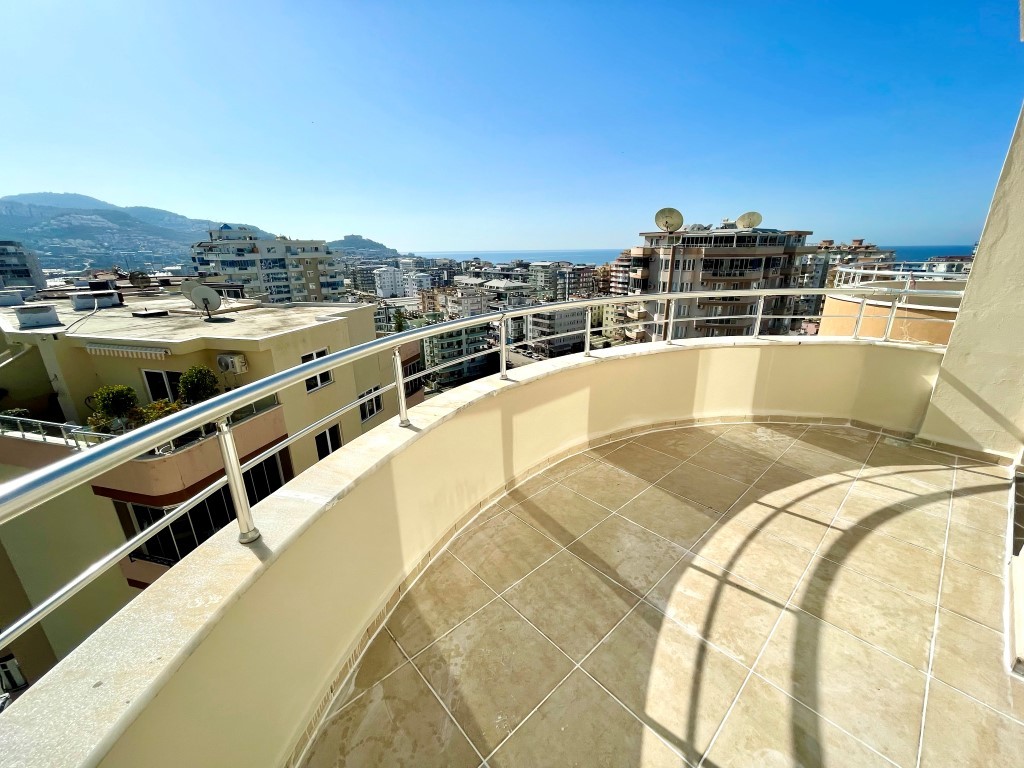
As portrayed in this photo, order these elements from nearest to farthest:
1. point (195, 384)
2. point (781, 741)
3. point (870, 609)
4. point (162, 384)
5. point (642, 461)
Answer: point (781, 741) → point (870, 609) → point (642, 461) → point (195, 384) → point (162, 384)

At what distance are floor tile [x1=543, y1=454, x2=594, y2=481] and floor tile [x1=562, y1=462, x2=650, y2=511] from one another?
0.15 feet

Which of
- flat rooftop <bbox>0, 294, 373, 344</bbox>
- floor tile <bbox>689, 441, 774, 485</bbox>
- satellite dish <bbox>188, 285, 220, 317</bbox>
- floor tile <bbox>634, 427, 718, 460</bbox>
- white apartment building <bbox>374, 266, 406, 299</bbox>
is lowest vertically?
white apartment building <bbox>374, 266, 406, 299</bbox>

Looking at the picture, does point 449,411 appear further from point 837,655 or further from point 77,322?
point 77,322

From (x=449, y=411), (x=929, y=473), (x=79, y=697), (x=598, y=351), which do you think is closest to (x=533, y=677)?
(x=449, y=411)

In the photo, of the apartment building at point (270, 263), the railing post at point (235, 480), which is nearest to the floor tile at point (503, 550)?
the railing post at point (235, 480)

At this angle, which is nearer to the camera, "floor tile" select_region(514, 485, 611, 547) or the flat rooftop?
"floor tile" select_region(514, 485, 611, 547)

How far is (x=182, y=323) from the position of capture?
31.4 feet

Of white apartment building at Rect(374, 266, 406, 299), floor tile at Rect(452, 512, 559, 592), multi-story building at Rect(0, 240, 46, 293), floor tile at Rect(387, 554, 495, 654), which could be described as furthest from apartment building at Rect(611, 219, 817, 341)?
white apartment building at Rect(374, 266, 406, 299)

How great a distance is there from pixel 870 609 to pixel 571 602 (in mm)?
1532

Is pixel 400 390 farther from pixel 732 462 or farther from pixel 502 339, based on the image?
pixel 732 462

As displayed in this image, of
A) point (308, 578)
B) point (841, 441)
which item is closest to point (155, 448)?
point (308, 578)

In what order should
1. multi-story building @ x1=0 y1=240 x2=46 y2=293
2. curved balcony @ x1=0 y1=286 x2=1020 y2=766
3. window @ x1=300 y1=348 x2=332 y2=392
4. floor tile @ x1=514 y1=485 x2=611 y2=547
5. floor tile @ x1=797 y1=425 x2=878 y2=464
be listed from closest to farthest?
curved balcony @ x1=0 y1=286 x2=1020 y2=766, floor tile @ x1=514 y1=485 x2=611 y2=547, floor tile @ x1=797 y1=425 x2=878 y2=464, window @ x1=300 y1=348 x2=332 y2=392, multi-story building @ x1=0 y1=240 x2=46 y2=293

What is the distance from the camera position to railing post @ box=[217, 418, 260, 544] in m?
1.16

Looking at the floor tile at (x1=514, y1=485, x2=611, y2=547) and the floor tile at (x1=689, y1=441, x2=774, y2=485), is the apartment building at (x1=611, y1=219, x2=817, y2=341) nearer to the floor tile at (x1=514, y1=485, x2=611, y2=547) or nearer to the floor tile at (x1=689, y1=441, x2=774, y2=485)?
the floor tile at (x1=689, y1=441, x2=774, y2=485)
